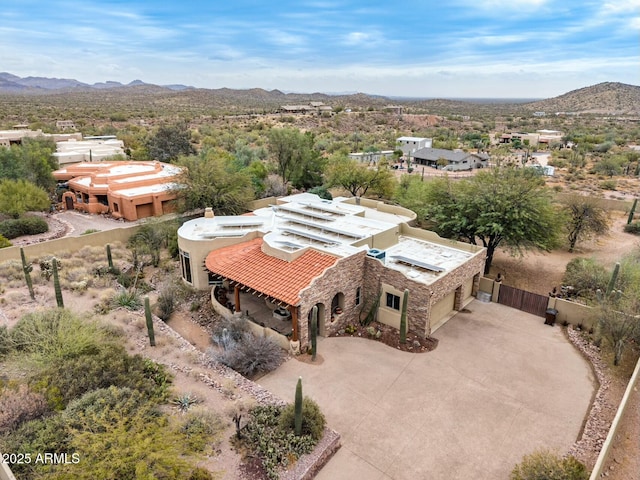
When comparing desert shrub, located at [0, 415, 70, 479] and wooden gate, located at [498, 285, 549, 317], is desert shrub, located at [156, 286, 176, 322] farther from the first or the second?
wooden gate, located at [498, 285, 549, 317]

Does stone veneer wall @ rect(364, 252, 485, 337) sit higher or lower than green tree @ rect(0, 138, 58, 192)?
lower

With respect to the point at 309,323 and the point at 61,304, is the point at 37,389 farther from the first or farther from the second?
the point at 309,323

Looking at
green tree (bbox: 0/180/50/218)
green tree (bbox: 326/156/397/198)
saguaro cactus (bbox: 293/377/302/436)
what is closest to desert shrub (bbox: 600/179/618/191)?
green tree (bbox: 326/156/397/198)

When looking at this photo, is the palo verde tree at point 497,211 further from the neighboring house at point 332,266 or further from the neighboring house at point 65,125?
the neighboring house at point 65,125

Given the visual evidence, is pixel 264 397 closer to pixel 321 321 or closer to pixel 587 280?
pixel 321 321

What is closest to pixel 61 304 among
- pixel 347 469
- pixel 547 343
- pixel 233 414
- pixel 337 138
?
pixel 233 414
